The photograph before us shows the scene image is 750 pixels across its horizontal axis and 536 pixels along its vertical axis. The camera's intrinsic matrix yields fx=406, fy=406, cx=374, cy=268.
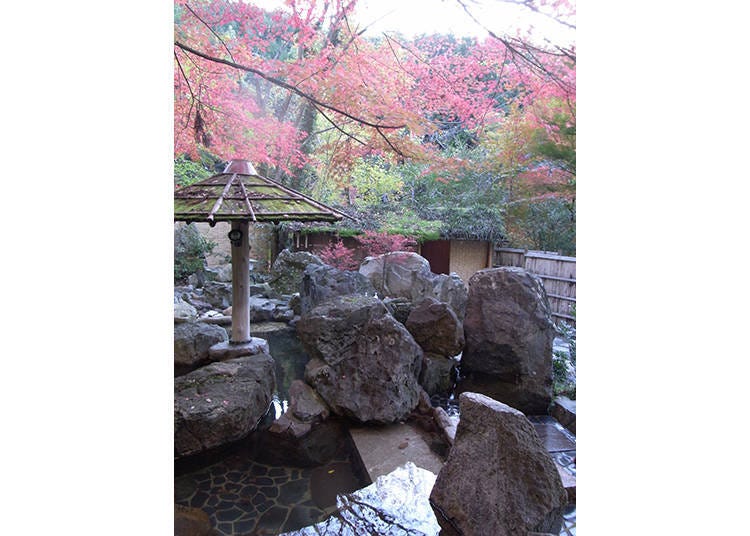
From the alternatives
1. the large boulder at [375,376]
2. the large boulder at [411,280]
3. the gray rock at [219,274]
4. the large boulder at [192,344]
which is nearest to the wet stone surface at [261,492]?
the large boulder at [375,376]

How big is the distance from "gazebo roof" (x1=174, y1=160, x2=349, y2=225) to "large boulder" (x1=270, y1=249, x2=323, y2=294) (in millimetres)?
1941

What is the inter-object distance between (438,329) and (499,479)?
1.85 m

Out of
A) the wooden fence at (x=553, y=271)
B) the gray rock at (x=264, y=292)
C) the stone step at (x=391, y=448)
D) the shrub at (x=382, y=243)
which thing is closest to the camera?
the stone step at (x=391, y=448)

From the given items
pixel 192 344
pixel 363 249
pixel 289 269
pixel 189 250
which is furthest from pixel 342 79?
pixel 189 250

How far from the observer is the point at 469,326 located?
3.53m

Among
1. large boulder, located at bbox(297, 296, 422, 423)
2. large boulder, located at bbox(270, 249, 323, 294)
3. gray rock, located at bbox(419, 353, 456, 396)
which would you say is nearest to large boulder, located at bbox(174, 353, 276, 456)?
large boulder, located at bbox(297, 296, 422, 423)

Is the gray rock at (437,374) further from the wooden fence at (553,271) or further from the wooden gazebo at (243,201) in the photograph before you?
the wooden gazebo at (243,201)

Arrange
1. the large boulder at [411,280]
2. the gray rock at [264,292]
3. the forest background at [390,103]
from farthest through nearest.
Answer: the gray rock at [264,292], the large boulder at [411,280], the forest background at [390,103]

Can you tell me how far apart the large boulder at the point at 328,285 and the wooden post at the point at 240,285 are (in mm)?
1061

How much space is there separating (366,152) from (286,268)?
10.4ft

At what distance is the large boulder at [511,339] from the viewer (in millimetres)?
3219

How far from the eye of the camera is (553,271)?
10.7 ft
